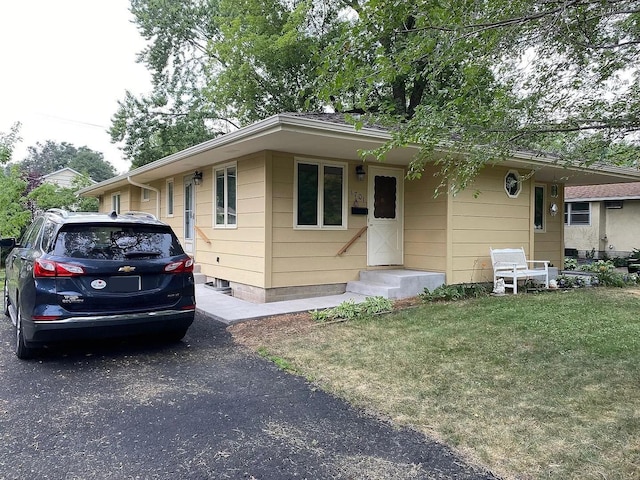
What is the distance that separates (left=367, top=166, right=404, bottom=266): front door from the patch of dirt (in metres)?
2.71

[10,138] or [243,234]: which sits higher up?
[10,138]

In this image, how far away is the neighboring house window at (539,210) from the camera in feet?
37.1

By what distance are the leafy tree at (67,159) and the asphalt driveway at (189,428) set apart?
5982cm

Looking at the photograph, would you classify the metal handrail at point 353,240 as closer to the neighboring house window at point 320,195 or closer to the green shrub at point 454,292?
the neighboring house window at point 320,195

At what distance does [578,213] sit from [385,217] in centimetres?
1382

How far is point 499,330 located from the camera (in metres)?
5.36

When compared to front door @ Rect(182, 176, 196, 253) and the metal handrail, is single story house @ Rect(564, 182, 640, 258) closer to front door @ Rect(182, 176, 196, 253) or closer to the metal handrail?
the metal handrail

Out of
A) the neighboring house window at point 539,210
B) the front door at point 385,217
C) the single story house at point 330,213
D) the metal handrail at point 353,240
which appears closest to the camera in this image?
the single story house at point 330,213

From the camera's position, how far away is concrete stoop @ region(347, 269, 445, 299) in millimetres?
7621

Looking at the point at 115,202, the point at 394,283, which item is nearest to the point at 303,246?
the point at 394,283

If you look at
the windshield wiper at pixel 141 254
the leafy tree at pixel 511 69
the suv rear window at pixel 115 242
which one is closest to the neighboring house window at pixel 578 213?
the leafy tree at pixel 511 69

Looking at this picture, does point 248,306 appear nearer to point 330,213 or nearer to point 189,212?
point 330,213

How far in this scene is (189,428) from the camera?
2898 mm

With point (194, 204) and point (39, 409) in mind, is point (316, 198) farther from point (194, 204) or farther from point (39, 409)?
point (39, 409)
